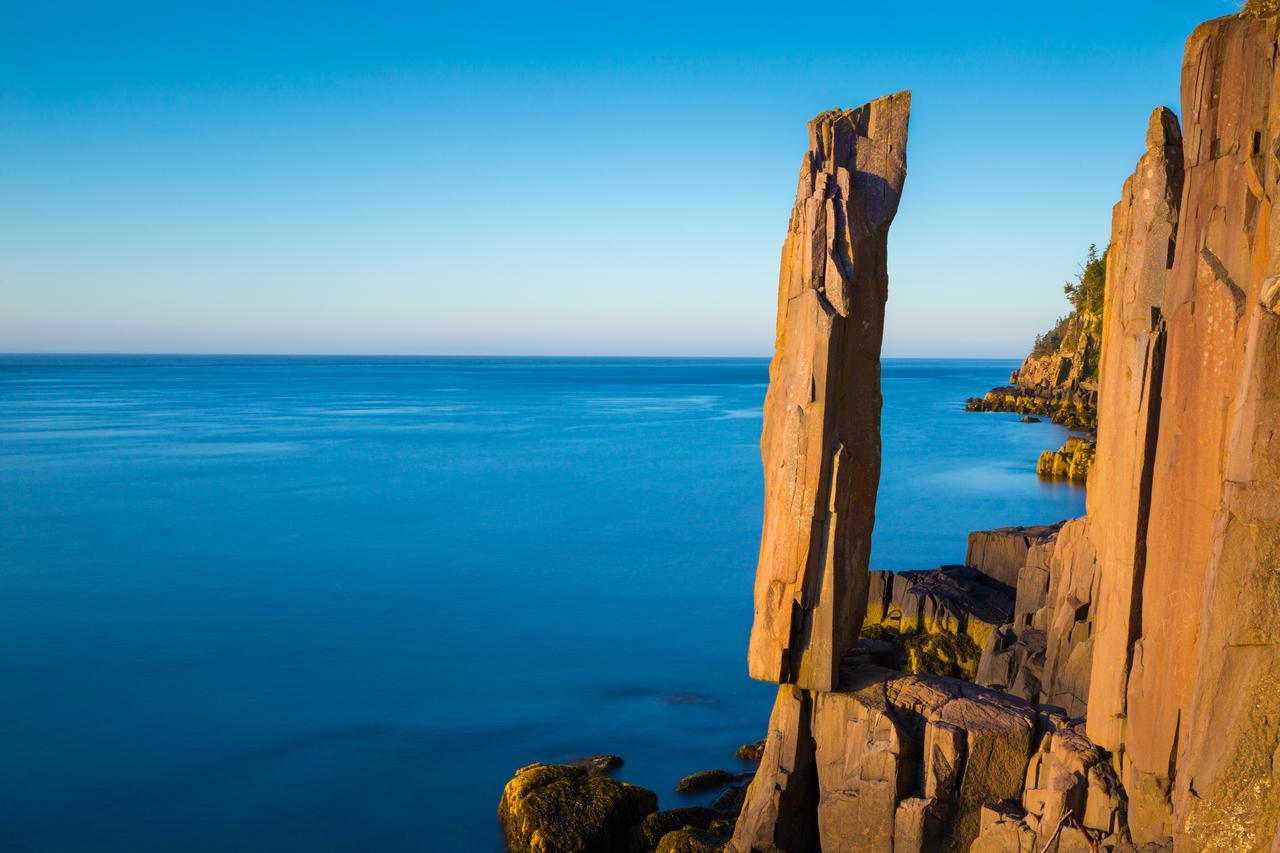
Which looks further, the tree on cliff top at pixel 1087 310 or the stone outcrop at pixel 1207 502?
the tree on cliff top at pixel 1087 310

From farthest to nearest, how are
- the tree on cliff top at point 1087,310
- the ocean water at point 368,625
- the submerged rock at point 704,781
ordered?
the tree on cliff top at point 1087,310
the ocean water at point 368,625
the submerged rock at point 704,781

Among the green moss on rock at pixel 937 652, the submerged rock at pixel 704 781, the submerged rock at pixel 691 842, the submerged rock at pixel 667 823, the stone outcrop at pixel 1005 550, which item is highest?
the stone outcrop at pixel 1005 550

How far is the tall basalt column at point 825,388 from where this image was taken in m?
9.63

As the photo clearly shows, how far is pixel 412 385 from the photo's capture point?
15250 cm

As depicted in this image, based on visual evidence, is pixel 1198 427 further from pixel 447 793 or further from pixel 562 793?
pixel 447 793

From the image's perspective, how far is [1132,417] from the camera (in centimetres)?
856

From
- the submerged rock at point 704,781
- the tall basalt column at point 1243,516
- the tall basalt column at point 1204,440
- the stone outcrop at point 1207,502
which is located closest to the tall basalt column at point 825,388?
the stone outcrop at point 1207,502

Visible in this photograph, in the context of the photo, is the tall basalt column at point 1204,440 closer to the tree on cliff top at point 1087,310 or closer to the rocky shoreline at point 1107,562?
the rocky shoreline at point 1107,562

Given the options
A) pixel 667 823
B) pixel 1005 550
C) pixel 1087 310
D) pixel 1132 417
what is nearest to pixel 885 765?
pixel 667 823

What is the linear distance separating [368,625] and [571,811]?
12.4 metres

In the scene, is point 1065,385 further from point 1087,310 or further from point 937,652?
point 937,652

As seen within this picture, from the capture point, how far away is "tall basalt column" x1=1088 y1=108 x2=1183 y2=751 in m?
8.41

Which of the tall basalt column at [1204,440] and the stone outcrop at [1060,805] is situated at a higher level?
the tall basalt column at [1204,440]

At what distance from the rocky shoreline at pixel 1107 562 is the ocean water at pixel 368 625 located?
4.36 m
